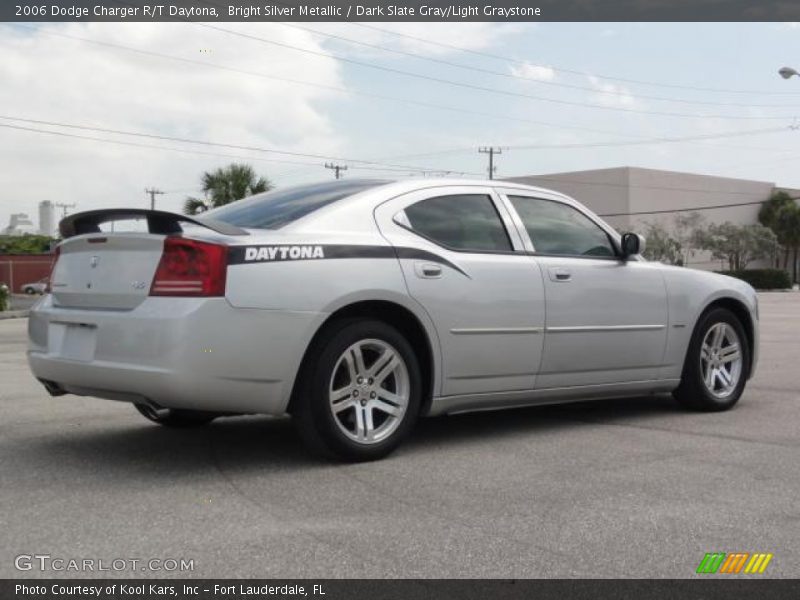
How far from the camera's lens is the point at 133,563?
3.26m

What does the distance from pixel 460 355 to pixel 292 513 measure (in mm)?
1674

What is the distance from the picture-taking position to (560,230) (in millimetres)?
6090

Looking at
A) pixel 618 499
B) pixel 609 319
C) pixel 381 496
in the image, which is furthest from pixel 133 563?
pixel 609 319

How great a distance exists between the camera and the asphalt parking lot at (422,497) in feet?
11.1

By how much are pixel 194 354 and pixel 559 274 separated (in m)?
2.47

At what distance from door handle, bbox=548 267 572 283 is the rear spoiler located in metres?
2.02

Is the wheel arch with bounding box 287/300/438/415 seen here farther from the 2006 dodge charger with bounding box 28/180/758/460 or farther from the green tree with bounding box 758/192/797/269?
the green tree with bounding box 758/192/797/269

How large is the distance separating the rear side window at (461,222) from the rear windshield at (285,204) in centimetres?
32

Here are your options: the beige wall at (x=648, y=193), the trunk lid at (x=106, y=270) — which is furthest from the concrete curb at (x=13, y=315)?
the beige wall at (x=648, y=193)

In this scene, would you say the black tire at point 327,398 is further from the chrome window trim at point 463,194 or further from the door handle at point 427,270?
the chrome window trim at point 463,194

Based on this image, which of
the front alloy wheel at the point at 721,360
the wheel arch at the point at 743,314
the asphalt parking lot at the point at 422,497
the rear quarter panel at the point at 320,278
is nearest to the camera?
the asphalt parking lot at the point at 422,497

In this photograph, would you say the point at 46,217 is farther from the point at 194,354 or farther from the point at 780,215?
the point at 194,354

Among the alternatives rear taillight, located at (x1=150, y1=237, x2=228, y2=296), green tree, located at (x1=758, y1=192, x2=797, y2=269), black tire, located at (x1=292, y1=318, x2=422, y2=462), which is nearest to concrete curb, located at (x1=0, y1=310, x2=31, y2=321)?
rear taillight, located at (x1=150, y1=237, x2=228, y2=296)

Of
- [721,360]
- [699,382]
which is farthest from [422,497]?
[721,360]
